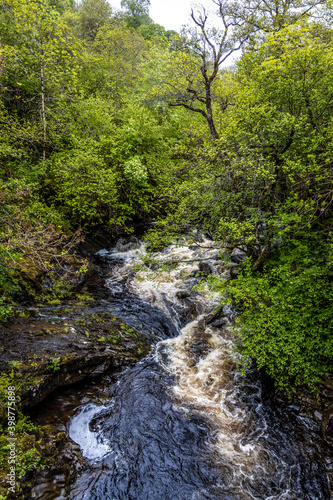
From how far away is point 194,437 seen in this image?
5031 mm

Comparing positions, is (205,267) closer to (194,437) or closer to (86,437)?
(194,437)

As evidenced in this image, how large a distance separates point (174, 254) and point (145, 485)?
903cm

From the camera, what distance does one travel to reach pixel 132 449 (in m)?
4.71

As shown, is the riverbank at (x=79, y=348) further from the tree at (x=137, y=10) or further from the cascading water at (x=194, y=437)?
the tree at (x=137, y=10)

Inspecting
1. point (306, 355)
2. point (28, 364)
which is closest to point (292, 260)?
point (306, 355)

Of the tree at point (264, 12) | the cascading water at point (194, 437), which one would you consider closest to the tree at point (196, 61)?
the tree at point (264, 12)

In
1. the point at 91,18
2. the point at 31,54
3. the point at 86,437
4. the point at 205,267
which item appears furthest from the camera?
the point at 91,18

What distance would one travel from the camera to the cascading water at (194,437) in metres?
4.18

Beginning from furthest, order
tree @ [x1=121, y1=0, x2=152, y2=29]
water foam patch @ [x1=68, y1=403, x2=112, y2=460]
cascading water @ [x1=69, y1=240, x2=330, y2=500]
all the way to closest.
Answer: tree @ [x1=121, y1=0, x2=152, y2=29]
water foam patch @ [x1=68, y1=403, x2=112, y2=460]
cascading water @ [x1=69, y1=240, x2=330, y2=500]

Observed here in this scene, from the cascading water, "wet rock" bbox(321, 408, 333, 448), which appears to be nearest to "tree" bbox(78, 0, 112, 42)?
the cascading water

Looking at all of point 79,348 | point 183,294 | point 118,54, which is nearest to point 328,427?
point 183,294

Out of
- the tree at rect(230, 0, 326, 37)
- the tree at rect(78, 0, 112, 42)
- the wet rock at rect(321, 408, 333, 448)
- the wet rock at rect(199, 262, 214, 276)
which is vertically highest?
the tree at rect(78, 0, 112, 42)

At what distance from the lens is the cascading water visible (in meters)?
4.18

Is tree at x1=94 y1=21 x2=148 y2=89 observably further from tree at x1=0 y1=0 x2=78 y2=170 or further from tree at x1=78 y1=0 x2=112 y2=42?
tree at x1=0 y1=0 x2=78 y2=170
